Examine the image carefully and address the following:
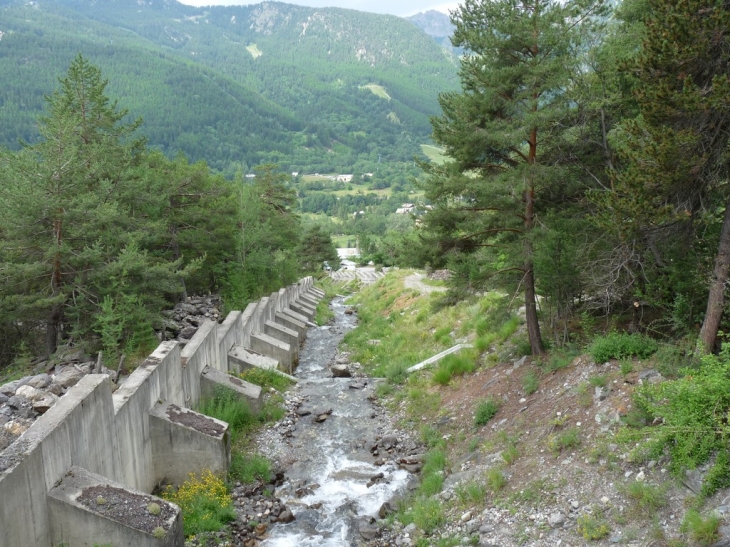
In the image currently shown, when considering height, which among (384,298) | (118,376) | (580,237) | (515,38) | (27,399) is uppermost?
(515,38)

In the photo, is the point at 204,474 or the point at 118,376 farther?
the point at 118,376

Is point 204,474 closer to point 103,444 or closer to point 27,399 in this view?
point 103,444

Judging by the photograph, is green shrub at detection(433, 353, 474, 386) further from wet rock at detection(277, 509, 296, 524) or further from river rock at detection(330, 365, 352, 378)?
wet rock at detection(277, 509, 296, 524)

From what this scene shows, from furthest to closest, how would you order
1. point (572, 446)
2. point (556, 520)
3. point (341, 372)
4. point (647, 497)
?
point (341, 372) < point (572, 446) < point (556, 520) < point (647, 497)

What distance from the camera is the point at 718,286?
8500 millimetres

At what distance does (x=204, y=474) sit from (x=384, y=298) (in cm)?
2548

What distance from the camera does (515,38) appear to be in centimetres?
1207

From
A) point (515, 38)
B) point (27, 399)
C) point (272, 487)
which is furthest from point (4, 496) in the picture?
point (515, 38)

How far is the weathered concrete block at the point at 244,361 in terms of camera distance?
19000 millimetres

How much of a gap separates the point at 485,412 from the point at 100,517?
8150mm

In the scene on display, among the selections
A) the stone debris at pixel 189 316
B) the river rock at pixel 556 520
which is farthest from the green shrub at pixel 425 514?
the stone debris at pixel 189 316

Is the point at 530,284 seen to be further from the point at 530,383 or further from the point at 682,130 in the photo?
the point at 682,130

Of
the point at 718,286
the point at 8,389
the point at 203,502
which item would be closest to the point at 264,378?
the point at 203,502

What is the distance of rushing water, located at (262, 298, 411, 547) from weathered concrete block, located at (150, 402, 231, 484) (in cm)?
164
